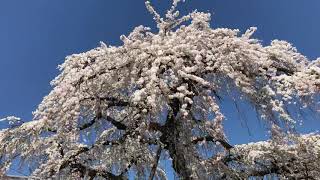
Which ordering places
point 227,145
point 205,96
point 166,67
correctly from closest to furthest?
point 166,67
point 205,96
point 227,145

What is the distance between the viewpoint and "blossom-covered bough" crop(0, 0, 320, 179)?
984 centimetres

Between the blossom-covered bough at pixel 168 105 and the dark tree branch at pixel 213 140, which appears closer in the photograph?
the blossom-covered bough at pixel 168 105

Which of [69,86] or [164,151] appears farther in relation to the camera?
[164,151]

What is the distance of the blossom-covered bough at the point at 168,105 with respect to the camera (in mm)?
9844

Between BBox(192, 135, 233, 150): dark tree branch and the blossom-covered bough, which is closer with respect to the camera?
the blossom-covered bough

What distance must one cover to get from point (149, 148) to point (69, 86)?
2319 millimetres

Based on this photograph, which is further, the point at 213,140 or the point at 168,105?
the point at 213,140

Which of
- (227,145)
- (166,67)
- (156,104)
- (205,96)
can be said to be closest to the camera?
A: (156,104)

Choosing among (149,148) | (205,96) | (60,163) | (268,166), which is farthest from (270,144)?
(60,163)

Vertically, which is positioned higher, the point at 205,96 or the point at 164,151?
the point at 205,96

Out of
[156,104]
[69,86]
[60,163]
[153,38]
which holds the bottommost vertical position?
[60,163]

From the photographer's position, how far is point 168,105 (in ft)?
32.9

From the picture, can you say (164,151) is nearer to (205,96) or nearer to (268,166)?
(205,96)

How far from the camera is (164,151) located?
1153cm
